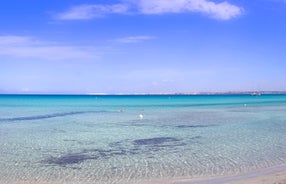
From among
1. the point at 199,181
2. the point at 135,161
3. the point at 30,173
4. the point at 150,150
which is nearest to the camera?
the point at 199,181

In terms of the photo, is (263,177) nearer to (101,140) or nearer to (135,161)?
(135,161)

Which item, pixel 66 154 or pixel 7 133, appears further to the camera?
pixel 7 133

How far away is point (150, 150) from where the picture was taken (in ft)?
61.0

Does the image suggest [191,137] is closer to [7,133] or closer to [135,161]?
[135,161]

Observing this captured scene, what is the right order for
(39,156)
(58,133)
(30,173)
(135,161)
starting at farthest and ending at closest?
(58,133), (39,156), (135,161), (30,173)

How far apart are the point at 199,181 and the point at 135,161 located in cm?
396

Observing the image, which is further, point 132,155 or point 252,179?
point 132,155

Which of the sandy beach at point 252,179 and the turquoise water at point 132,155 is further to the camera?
the turquoise water at point 132,155

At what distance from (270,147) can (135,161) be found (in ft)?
25.2

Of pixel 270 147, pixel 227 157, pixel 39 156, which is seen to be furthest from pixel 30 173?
pixel 270 147

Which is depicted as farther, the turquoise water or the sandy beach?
the turquoise water

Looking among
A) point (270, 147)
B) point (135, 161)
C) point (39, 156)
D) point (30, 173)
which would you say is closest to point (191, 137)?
point (270, 147)

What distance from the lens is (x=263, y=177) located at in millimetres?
12789

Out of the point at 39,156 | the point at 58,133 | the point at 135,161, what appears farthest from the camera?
the point at 58,133
